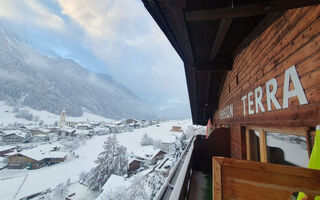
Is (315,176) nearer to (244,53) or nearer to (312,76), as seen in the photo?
(312,76)

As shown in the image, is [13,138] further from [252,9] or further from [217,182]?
[252,9]

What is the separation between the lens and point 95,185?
1623cm

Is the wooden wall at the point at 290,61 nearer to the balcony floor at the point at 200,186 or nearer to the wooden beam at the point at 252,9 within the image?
the wooden beam at the point at 252,9

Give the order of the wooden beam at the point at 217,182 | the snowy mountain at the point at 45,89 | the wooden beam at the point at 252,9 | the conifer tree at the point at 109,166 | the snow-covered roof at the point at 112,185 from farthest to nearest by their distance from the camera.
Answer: the snowy mountain at the point at 45,89 → the conifer tree at the point at 109,166 → the snow-covered roof at the point at 112,185 → the wooden beam at the point at 252,9 → the wooden beam at the point at 217,182

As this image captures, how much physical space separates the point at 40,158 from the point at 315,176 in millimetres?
29180

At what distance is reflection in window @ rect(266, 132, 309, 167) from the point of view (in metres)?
1.18

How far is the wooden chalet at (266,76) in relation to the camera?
26.7 inches

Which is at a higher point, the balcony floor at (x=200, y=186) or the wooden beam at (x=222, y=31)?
the wooden beam at (x=222, y=31)

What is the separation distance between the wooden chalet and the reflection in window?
1cm

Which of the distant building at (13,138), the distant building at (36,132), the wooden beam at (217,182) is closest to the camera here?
the wooden beam at (217,182)

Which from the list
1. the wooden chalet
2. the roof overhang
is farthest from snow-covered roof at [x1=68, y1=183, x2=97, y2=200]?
the wooden chalet

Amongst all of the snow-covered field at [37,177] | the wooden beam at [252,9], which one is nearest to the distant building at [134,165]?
the snow-covered field at [37,177]

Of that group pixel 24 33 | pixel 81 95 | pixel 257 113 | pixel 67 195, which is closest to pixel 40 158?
pixel 67 195

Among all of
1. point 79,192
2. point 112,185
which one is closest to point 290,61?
point 112,185
